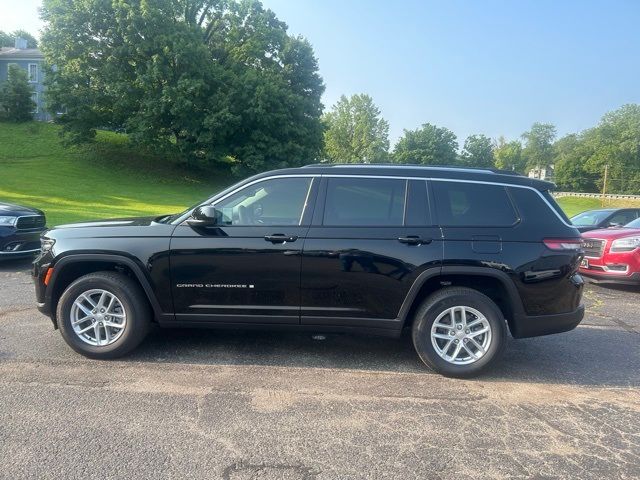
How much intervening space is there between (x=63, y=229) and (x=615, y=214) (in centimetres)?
1244

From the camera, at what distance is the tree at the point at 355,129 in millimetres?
78812

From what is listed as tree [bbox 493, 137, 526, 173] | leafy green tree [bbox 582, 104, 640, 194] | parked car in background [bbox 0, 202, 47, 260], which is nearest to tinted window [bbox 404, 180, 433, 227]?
parked car in background [bbox 0, 202, 47, 260]

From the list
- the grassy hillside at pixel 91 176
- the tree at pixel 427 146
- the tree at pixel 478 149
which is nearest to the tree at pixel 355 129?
the tree at pixel 427 146

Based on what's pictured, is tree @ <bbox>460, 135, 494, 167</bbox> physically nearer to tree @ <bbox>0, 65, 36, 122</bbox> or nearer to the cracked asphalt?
tree @ <bbox>0, 65, 36, 122</bbox>

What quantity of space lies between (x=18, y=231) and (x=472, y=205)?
8.01 metres

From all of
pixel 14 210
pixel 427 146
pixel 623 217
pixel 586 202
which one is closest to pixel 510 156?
pixel 427 146

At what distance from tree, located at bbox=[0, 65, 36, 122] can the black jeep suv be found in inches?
1822

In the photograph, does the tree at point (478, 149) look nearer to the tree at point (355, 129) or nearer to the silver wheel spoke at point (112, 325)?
the tree at point (355, 129)

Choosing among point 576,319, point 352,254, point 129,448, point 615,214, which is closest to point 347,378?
point 352,254

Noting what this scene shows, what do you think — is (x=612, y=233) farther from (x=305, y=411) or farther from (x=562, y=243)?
(x=305, y=411)

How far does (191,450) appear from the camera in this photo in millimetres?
3008

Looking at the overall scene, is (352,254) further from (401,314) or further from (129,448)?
(129,448)

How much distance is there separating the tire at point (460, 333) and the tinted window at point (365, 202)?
839mm

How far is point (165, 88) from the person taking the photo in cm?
3419
